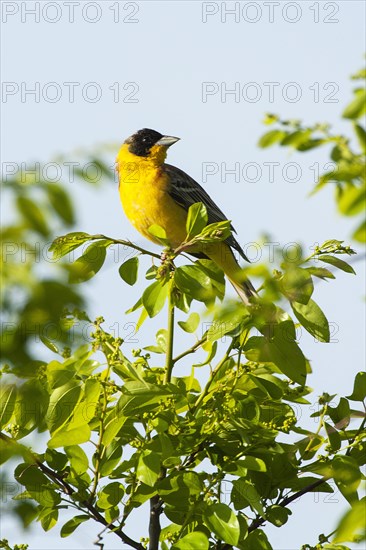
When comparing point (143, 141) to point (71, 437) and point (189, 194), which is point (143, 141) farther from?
point (71, 437)

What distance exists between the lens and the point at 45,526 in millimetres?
3111

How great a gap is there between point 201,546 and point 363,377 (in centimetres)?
94

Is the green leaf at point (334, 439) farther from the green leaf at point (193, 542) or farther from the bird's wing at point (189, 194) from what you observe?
the bird's wing at point (189, 194)

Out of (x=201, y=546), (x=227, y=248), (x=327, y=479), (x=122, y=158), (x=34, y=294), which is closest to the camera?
(x=34, y=294)

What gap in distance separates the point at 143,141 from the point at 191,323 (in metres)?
4.35

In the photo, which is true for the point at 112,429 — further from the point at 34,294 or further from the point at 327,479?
the point at 34,294

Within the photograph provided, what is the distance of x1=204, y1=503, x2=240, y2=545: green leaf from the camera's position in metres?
2.70

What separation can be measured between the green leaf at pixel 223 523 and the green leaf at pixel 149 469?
0.20 metres

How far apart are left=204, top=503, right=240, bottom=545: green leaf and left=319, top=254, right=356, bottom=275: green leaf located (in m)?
0.90

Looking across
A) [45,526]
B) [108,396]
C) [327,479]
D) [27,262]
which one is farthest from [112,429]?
[27,262]

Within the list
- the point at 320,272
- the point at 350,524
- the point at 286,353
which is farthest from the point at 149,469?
the point at 350,524

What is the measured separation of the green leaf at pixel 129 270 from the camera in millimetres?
3352

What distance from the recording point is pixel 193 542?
106 inches

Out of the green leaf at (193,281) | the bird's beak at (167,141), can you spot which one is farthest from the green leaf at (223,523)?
the bird's beak at (167,141)
